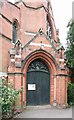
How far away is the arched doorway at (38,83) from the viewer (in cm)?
1852

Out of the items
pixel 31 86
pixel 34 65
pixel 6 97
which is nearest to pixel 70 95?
pixel 31 86

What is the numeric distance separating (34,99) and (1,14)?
7.05 m

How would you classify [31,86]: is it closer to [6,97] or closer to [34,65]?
[34,65]

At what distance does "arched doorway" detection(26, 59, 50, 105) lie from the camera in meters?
18.5

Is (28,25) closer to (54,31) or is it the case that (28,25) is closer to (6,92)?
(54,31)

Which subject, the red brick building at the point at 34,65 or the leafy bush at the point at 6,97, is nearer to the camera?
the leafy bush at the point at 6,97

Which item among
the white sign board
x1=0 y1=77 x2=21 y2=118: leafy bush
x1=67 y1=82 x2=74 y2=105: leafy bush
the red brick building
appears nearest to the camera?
x1=0 y1=77 x2=21 y2=118: leafy bush

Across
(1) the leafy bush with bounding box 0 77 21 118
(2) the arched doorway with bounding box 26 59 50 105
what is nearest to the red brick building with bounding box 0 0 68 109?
(2) the arched doorway with bounding box 26 59 50 105

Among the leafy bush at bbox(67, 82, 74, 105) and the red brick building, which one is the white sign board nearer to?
the red brick building

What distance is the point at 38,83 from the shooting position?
18.9m

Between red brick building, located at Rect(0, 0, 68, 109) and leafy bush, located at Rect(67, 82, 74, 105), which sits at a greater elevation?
red brick building, located at Rect(0, 0, 68, 109)

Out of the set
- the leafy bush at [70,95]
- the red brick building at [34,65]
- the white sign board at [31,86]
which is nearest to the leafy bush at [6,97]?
the red brick building at [34,65]

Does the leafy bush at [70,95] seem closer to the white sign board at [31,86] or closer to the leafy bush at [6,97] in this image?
the white sign board at [31,86]

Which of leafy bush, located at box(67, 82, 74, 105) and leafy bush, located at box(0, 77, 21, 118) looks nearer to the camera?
leafy bush, located at box(0, 77, 21, 118)
